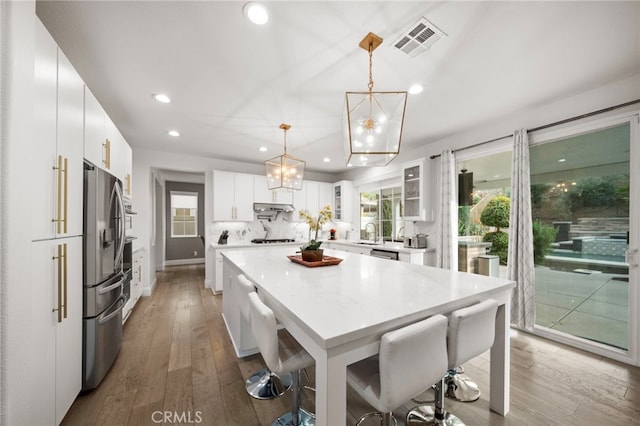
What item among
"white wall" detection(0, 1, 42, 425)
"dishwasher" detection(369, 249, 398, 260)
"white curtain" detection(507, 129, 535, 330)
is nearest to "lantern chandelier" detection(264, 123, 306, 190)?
"dishwasher" detection(369, 249, 398, 260)

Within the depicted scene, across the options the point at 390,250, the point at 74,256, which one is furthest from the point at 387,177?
the point at 74,256

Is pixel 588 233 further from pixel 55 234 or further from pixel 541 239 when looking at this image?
pixel 55 234

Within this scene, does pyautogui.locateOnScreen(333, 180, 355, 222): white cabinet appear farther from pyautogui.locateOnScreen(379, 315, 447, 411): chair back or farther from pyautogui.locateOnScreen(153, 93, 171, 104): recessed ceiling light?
pyautogui.locateOnScreen(379, 315, 447, 411): chair back

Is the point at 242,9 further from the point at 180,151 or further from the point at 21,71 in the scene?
the point at 180,151

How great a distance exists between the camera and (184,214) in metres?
7.32

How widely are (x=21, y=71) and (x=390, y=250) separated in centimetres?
405

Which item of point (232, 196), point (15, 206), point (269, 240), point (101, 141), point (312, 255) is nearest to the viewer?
point (15, 206)

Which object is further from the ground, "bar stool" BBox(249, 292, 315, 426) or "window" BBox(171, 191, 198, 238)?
"window" BBox(171, 191, 198, 238)

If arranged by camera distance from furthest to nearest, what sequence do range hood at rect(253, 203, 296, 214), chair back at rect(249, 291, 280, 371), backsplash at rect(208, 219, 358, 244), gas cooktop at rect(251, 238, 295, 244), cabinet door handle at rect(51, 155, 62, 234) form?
range hood at rect(253, 203, 296, 214)
gas cooktop at rect(251, 238, 295, 244)
backsplash at rect(208, 219, 358, 244)
cabinet door handle at rect(51, 155, 62, 234)
chair back at rect(249, 291, 280, 371)

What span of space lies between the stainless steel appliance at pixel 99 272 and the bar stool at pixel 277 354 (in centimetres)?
132

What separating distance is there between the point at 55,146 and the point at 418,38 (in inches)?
94.4

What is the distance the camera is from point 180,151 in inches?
178

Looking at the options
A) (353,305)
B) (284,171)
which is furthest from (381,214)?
(353,305)

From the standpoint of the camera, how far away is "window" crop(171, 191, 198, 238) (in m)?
7.14
